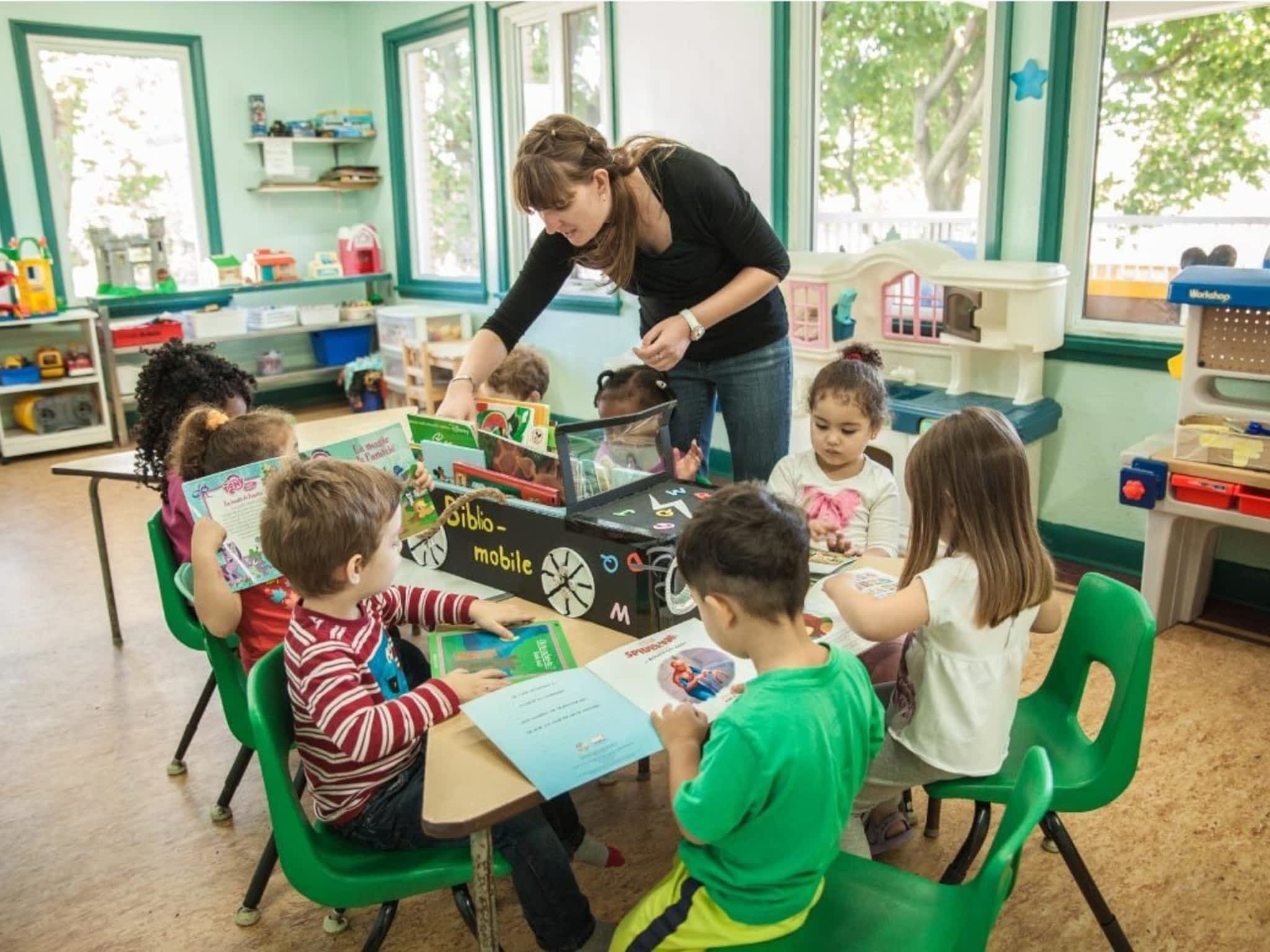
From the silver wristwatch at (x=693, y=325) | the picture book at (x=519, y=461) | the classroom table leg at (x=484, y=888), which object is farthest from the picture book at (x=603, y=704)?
the silver wristwatch at (x=693, y=325)

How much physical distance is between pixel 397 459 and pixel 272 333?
4.51 m

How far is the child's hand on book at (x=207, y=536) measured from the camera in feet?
5.71

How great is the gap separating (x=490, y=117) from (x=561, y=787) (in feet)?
16.0

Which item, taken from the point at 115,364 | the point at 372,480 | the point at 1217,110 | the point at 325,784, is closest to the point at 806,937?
the point at 325,784

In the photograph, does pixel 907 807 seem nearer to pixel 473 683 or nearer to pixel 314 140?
pixel 473 683

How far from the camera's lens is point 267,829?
215 centimetres

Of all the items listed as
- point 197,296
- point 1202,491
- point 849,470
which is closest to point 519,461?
point 849,470

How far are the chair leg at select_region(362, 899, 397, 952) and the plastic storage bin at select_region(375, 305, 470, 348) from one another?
14.8 ft

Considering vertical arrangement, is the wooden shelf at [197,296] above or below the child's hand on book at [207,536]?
above

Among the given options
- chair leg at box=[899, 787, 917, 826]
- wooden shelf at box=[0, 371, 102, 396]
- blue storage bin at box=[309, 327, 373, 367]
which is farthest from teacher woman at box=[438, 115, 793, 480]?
blue storage bin at box=[309, 327, 373, 367]

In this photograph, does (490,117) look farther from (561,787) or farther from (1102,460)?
(561,787)

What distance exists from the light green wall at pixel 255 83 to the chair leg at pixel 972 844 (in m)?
5.66

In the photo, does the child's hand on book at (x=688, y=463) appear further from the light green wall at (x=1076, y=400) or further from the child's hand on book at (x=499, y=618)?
the light green wall at (x=1076, y=400)

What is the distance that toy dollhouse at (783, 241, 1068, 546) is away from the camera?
3135mm
